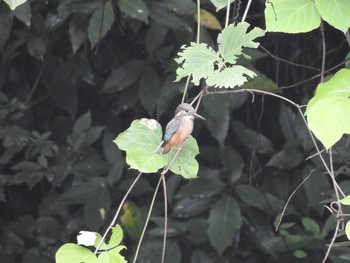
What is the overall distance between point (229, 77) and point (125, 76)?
1.26 metres

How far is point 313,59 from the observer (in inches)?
97.3

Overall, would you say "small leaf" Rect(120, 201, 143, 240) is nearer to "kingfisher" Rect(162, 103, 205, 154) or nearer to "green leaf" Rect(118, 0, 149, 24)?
"green leaf" Rect(118, 0, 149, 24)

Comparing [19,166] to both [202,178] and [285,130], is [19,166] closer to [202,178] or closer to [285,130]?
[202,178]

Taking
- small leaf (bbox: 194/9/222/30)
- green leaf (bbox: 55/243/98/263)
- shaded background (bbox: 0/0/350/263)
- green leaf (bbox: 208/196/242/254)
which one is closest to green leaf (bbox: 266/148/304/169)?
shaded background (bbox: 0/0/350/263)

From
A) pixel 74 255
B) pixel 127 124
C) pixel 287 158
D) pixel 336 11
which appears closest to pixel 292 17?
pixel 336 11

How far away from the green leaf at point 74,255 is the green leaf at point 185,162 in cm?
20

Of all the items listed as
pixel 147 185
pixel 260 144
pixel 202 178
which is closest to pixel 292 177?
pixel 260 144

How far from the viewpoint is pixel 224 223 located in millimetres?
2100

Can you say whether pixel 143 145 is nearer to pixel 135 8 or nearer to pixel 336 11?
pixel 336 11

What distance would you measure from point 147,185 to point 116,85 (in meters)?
0.36

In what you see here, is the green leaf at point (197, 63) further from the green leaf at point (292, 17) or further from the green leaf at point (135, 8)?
the green leaf at point (135, 8)

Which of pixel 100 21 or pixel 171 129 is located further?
pixel 100 21

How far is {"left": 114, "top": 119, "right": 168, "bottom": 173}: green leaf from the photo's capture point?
102cm

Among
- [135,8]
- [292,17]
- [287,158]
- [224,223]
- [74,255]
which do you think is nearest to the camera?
[74,255]
